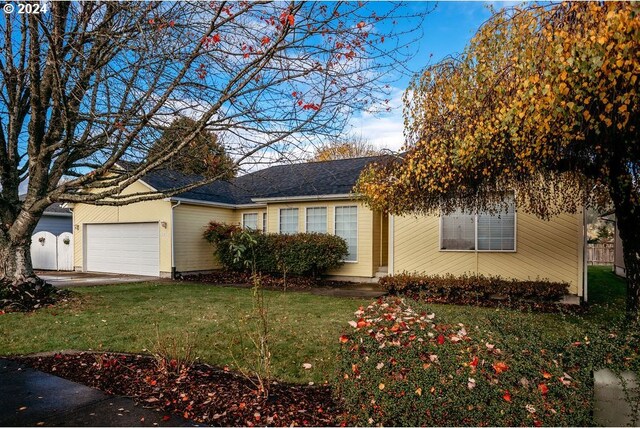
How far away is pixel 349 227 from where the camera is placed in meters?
14.2

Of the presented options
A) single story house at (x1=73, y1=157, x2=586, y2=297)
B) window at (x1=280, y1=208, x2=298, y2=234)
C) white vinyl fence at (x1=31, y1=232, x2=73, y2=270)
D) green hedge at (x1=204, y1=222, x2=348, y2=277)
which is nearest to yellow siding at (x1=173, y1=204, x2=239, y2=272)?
single story house at (x1=73, y1=157, x2=586, y2=297)

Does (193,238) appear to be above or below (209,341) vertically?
above

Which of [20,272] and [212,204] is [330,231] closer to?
[212,204]

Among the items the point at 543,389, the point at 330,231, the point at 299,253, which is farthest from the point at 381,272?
the point at 543,389

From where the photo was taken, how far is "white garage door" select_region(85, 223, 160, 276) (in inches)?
637

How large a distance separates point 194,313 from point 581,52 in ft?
24.9

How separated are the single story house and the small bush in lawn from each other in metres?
5.07

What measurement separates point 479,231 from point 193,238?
34.6ft

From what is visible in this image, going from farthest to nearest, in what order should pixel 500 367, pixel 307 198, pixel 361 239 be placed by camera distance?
pixel 307 198 < pixel 361 239 < pixel 500 367

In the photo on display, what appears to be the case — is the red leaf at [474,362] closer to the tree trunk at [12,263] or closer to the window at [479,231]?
the window at [479,231]

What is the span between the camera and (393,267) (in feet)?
41.3

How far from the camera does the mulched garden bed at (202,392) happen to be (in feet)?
11.5

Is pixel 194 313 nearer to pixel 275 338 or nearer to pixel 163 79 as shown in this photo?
pixel 275 338

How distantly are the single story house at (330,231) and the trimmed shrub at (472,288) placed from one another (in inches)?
26.6
